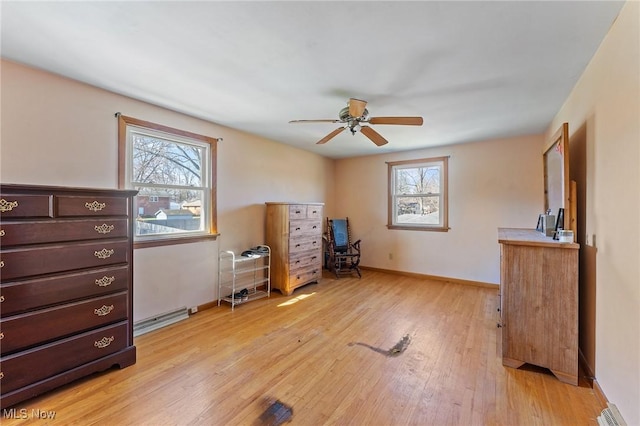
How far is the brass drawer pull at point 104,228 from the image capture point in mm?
1979

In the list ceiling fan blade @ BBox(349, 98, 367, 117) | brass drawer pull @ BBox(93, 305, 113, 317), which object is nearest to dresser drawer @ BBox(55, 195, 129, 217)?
brass drawer pull @ BBox(93, 305, 113, 317)

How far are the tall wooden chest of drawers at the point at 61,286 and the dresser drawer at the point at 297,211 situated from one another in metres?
2.16

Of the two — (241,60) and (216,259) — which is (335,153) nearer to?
(216,259)

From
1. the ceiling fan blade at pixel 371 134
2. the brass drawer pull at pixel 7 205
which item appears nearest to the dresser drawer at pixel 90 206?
the brass drawer pull at pixel 7 205

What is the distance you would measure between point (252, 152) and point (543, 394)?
3.98 m

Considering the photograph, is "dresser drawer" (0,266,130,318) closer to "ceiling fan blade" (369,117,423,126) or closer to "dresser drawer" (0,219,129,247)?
"dresser drawer" (0,219,129,247)

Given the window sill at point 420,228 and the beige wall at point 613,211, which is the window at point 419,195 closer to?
the window sill at point 420,228

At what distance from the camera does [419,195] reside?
16.2 feet

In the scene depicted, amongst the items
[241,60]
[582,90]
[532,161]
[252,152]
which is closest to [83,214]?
[241,60]

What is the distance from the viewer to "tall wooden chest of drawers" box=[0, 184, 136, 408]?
1632 mm

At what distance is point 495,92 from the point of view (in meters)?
2.50

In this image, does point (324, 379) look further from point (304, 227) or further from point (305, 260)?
point (304, 227)
